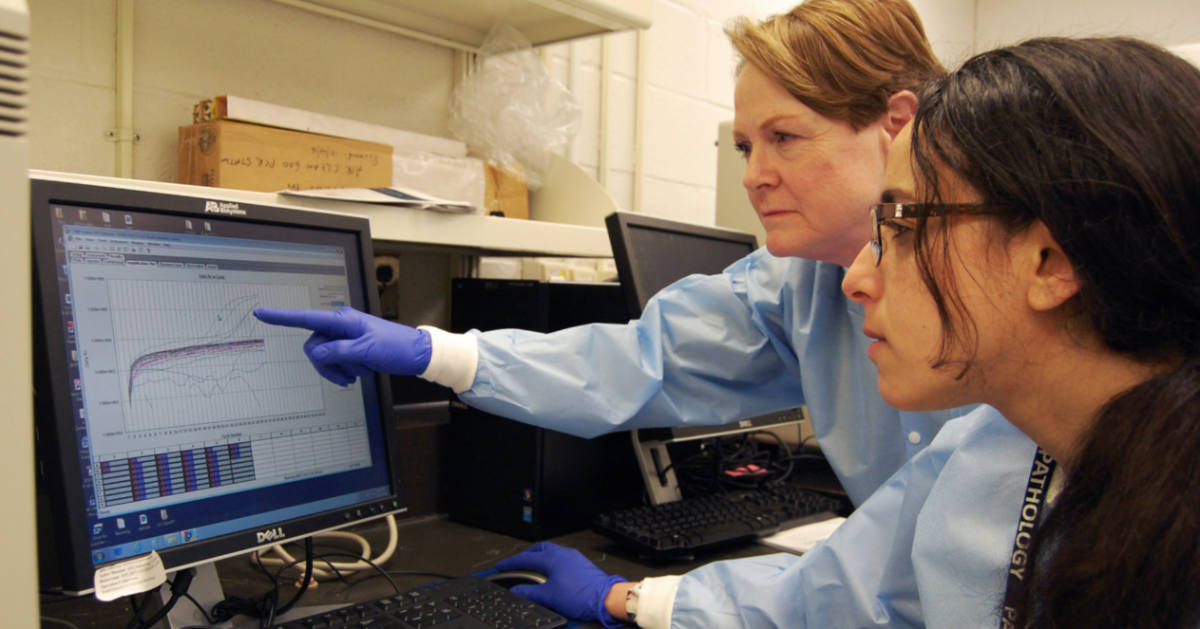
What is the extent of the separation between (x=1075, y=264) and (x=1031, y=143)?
0.08 metres

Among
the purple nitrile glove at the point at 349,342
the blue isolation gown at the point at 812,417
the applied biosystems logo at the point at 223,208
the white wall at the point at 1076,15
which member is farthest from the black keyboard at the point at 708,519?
the white wall at the point at 1076,15

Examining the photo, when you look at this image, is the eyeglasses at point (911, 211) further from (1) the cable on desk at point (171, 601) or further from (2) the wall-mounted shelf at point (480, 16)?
(2) the wall-mounted shelf at point (480, 16)

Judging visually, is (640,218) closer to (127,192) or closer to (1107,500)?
(127,192)

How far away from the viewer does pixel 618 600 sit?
0.93 m

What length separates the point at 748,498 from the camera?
4.22 ft

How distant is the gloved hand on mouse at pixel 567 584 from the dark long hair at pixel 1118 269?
18.5 inches

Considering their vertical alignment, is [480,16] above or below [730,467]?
above

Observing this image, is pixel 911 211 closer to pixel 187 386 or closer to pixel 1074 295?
pixel 1074 295

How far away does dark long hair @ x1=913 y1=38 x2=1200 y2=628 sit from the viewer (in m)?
0.49

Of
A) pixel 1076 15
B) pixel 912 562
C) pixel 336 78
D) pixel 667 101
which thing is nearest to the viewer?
pixel 912 562

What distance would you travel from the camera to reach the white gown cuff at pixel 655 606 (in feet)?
3.00

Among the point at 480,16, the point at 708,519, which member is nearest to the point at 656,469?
the point at 708,519

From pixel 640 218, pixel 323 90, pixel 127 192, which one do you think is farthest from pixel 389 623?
pixel 323 90

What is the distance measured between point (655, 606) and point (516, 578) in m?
0.18
